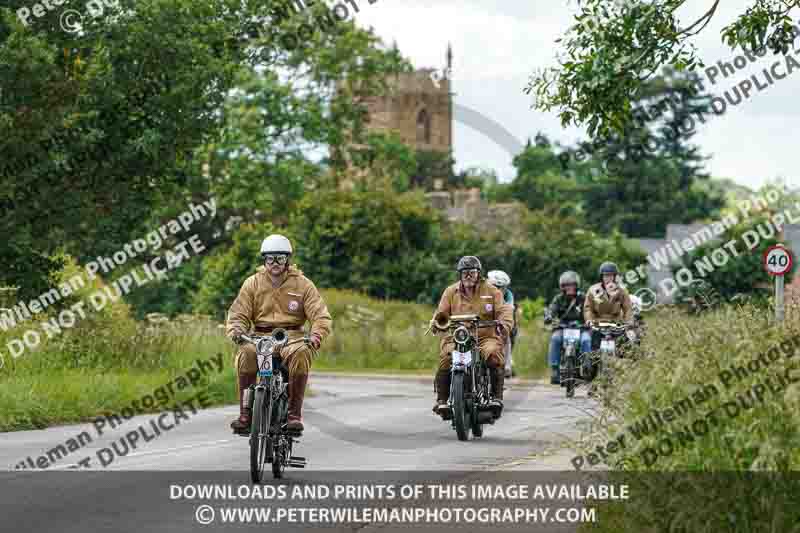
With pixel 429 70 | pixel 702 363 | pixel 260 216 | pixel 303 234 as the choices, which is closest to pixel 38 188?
pixel 702 363

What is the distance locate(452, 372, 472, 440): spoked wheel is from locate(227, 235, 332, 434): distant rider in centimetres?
301

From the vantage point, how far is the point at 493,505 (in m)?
10.3

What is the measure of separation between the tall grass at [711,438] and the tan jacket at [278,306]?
3.83m

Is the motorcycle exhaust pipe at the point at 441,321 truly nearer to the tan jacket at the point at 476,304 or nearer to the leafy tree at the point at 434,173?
the tan jacket at the point at 476,304

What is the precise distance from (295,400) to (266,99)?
1688 inches

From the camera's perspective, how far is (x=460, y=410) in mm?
15633

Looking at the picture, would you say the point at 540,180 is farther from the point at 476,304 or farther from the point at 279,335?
the point at 279,335

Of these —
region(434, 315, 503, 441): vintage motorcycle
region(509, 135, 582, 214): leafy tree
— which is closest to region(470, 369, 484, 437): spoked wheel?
region(434, 315, 503, 441): vintage motorcycle

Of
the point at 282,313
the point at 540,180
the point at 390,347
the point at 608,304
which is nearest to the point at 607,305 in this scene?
the point at 608,304

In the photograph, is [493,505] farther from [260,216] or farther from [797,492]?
[260,216]

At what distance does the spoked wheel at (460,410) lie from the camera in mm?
15391

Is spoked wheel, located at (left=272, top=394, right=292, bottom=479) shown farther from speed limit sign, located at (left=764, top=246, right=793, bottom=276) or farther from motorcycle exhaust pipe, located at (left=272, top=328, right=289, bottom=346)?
speed limit sign, located at (left=764, top=246, right=793, bottom=276)

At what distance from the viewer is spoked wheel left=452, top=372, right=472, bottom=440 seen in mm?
15391

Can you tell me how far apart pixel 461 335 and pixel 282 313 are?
11.1 feet
